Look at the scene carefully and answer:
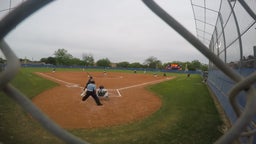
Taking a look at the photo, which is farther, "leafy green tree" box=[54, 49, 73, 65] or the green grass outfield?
"leafy green tree" box=[54, 49, 73, 65]

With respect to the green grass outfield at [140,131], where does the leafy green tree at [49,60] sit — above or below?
above

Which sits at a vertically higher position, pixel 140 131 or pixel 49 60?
pixel 49 60

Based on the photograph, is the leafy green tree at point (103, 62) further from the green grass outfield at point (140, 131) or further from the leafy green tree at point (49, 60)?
the green grass outfield at point (140, 131)

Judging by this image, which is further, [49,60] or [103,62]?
[103,62]

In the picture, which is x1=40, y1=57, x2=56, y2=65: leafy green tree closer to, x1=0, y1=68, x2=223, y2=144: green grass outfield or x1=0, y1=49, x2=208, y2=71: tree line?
x1=0, y1=49, x2=208, y2=71: tree line

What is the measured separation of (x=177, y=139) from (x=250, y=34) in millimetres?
3268

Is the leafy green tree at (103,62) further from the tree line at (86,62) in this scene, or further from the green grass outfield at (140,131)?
the green grass outfield at (140,131)

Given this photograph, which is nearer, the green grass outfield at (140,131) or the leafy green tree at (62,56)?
the green grass outfield at (140,131)

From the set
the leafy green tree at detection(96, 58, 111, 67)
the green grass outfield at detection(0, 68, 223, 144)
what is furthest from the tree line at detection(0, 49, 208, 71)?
the green grass outfield at detection(0, 68, 223, 144)

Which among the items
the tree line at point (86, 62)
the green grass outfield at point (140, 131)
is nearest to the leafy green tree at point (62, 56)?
the tree line at point (86, 62)

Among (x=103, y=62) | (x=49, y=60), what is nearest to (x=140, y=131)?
(x=49, y=60)

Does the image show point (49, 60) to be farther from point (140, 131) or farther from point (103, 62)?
point (140, 131)

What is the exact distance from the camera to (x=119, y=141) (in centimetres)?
657

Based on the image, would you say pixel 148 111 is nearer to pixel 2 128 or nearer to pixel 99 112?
pixel 99 112
